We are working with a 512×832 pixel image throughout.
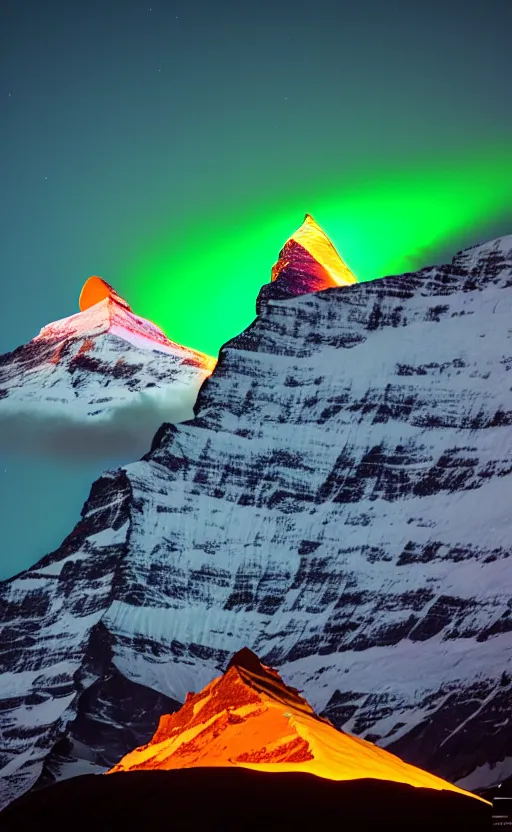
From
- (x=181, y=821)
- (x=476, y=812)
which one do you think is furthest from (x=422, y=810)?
(x=181, y=821)

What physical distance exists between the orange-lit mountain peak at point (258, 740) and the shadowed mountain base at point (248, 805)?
3.64 meters

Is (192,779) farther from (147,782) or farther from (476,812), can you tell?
(476,812)

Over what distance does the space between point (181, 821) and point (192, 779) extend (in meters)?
6.87

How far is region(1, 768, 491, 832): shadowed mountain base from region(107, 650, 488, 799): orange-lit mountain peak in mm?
3643

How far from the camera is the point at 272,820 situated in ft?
381

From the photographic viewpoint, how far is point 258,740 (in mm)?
Answer: 137000

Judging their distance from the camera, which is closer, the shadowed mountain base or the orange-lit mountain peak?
the shadowed mountain base

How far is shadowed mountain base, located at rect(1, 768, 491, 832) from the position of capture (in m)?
116

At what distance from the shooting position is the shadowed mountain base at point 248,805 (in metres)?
116

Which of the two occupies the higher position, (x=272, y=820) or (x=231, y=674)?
(x=231, y=674)

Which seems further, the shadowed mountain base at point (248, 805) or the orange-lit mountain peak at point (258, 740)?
the orange-lit mountain peak at point (258, 740)

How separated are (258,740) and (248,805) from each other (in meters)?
18.7

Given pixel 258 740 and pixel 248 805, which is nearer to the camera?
pixel 248 805

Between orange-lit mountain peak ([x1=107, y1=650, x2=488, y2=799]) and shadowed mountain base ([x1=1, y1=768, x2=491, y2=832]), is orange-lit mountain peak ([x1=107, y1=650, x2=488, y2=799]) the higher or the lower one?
the higher one
